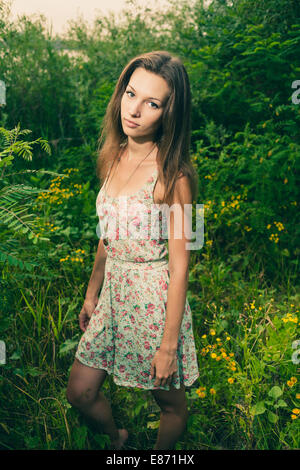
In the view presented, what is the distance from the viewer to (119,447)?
1.71 m

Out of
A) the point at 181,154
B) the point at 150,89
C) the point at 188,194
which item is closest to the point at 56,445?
the point at 188,194

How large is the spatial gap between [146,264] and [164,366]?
0.39 metres

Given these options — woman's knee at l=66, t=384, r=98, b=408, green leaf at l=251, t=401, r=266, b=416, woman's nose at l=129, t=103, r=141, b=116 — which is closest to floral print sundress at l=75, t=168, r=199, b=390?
woman's knee at l=66, t=384, r=98, b=408

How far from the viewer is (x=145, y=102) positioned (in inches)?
53.8

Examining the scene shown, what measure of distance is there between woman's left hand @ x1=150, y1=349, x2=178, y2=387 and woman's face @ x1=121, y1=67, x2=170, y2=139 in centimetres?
83

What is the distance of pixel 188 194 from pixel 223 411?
3.95 ft

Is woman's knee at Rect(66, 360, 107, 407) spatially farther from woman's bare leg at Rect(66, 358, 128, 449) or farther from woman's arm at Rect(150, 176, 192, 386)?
woman's arm at Rect(150, 176, 192, 386)

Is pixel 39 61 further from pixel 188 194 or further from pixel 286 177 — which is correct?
pixel 188 194

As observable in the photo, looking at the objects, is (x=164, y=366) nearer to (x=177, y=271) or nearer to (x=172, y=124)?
(x=177, y=271)

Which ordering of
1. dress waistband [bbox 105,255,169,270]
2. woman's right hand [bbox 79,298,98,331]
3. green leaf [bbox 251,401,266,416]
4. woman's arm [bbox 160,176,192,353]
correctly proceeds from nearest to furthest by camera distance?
woman's arm [bbox 160,176,192,353] < dress waistband [bbox 105,255,169,270] < green leaf [bbox 251,401,266,416] < woman's right hand [bbox 79,298,98,331]

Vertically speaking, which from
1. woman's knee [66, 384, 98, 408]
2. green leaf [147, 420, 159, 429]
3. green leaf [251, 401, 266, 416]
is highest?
woman's knee [66, 384, 98, 408]

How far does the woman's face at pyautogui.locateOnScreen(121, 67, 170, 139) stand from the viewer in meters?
1.36

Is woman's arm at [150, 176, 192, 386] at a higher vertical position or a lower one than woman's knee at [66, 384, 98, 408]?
higher

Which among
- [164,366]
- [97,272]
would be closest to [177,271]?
[164,366]
